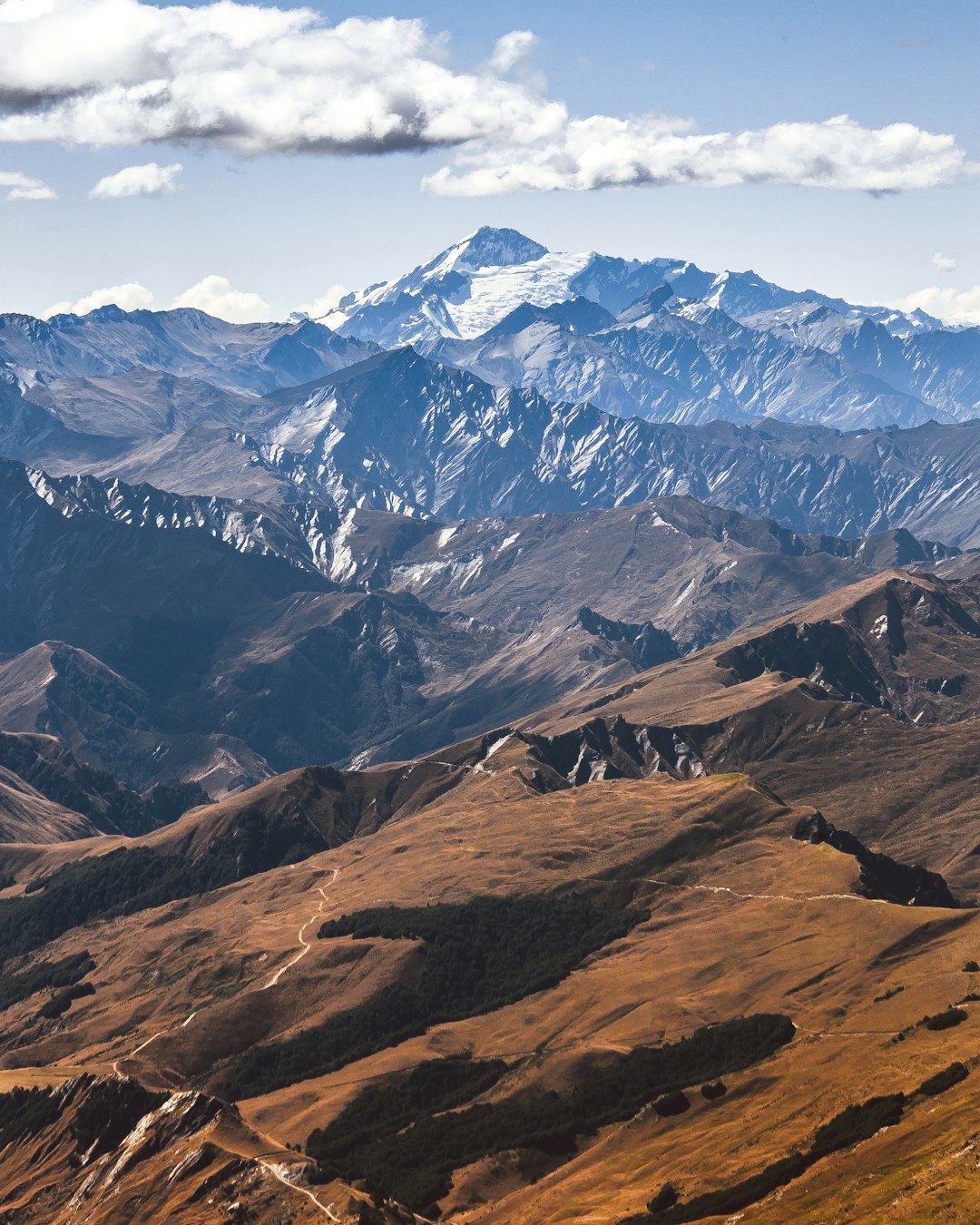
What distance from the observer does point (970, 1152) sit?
198 m

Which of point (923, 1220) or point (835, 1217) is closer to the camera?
point (923, 1220)

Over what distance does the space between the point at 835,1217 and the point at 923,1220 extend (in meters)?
17.2

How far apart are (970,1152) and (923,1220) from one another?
21373 mm

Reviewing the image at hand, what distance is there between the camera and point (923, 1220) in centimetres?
18012

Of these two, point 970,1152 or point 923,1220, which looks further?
point 970,1152

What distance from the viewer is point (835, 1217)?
640 ft

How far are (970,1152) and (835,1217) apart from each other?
1945 centimetres
